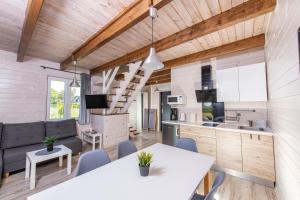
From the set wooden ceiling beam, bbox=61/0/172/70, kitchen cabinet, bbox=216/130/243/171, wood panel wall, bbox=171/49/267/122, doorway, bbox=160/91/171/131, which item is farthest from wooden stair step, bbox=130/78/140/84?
kitchen cabinet, bbox=216/130/243/171

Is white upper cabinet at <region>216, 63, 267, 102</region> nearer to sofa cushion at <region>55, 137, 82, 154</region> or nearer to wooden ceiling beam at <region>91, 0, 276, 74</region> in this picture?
wooden ceiling beam at <region>91, 0, 276, 74</region>

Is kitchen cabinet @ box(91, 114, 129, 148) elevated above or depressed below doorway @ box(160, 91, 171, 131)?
below

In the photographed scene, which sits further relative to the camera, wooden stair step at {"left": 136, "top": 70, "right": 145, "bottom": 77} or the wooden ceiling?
wooden stair step at {"left": 136, "top": 70, "right": 145, "bottom": 77}

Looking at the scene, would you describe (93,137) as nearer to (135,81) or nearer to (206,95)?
(135,81)

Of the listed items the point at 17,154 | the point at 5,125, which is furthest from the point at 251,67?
the point at 5,125

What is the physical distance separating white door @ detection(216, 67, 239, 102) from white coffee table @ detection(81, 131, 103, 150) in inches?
139

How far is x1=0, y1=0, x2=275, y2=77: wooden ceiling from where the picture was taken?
177 centimetres

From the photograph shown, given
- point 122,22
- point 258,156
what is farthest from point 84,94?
point 258,156

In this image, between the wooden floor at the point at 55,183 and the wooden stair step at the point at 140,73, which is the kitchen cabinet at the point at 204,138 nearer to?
the wooden floor at the point at 55,183

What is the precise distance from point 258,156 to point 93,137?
3.95 metres

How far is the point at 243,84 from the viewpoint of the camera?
109 inches

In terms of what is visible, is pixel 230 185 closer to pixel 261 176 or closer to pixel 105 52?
pixel 261 176

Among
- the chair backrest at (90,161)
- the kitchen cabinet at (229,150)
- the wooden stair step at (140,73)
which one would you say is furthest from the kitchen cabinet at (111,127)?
the kitchen cabinet at (229,150)

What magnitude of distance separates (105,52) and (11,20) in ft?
5.32
